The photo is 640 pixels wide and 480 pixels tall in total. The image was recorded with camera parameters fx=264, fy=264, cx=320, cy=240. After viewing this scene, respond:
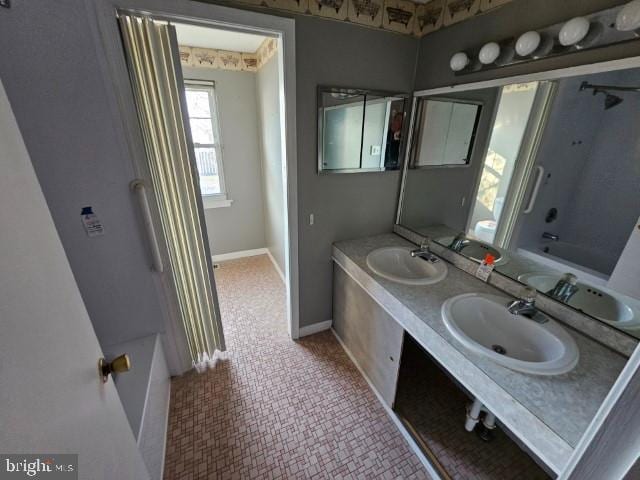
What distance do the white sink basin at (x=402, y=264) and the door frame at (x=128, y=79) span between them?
0.62 m

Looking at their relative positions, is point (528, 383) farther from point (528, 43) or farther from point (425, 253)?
point (528, 43)

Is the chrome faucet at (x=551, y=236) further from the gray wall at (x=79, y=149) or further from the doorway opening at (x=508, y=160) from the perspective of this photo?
the gray wall at (x=79, y=149)

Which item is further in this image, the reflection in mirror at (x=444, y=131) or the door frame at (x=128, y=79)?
the reflection in mirror at (x=444, y=131)

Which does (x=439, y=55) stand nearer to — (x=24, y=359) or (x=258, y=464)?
(x=24, y=359)

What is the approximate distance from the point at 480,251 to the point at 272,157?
217cm

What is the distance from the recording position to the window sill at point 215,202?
128 inches

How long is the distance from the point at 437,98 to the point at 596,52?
826 mm

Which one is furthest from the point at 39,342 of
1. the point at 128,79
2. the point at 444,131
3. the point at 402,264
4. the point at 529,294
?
the point at 444,131

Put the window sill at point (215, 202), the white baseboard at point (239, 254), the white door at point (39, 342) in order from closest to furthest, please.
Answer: the white door at point (39, 342) → the window sill at point (215, 202) → the white baseboard at point (239, 254)

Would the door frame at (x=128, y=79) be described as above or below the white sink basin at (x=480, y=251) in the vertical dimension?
above

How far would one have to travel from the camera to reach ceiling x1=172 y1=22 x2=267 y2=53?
2.21m

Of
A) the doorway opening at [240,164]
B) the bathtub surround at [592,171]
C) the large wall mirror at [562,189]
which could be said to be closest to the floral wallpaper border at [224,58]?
the doorway opening at [240,164]

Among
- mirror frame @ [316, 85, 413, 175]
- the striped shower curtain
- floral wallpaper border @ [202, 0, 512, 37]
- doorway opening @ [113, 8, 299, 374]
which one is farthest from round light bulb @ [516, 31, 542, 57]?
the striped shower curtain

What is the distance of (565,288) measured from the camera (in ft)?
4.03
